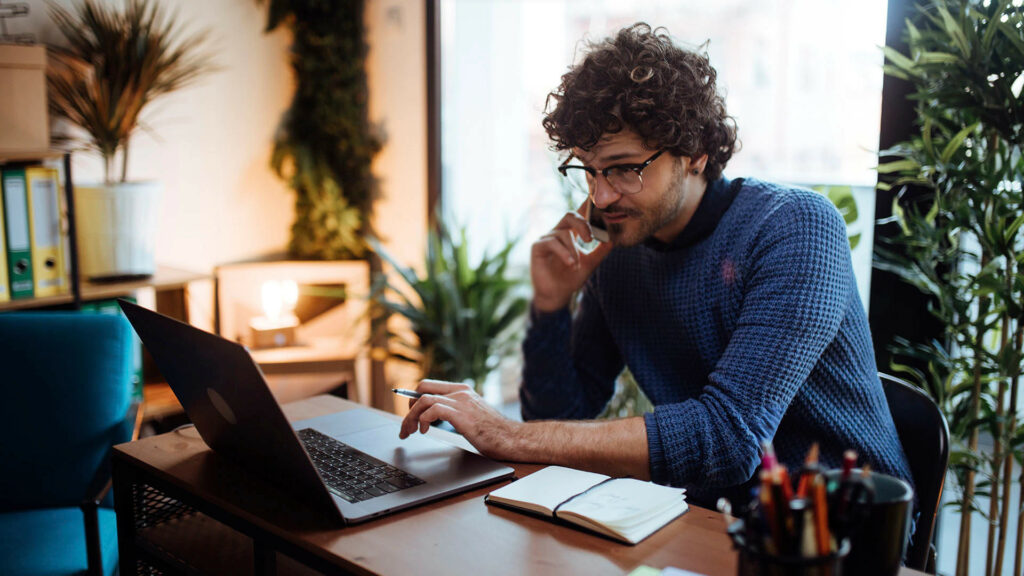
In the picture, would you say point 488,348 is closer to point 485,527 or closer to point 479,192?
point 479,192

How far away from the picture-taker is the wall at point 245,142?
3373 millimetres

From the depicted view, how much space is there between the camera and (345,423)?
1.51 meters

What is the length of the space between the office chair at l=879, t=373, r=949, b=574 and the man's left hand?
66 centimetres

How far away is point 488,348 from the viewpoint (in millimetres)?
3203

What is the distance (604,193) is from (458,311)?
1633 millimetres

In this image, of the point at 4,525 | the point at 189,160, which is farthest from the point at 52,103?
the point at 4,525

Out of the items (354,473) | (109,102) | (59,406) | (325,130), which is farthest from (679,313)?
(325,130)

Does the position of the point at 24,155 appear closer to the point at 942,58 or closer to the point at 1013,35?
the point at 942,58

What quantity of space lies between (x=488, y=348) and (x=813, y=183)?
1.32 metres

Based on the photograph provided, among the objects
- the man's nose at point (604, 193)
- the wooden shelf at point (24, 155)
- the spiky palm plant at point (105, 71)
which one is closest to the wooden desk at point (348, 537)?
the man's nose at point (604, 193)

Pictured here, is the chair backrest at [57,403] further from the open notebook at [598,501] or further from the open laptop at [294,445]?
the open notebook at [598,501]

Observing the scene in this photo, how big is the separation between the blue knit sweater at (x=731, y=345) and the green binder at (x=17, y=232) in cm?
156

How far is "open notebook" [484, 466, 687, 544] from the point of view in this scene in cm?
104

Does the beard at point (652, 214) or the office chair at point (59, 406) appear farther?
the office chair at point (59, 406)
